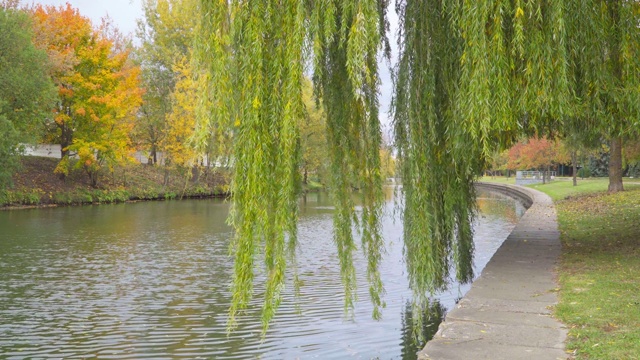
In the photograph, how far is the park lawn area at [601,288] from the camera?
445 centimetres

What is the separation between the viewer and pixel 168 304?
29.6 feet

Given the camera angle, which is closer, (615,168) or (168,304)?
(168,304)

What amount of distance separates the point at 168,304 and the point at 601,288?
606 centimetres

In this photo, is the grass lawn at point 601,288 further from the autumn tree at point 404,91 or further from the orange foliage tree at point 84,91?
the orange foliage tree at point 84,91

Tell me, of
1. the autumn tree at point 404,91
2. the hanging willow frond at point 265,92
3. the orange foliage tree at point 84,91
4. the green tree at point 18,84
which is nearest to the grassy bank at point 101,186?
the orange foliage tree at point 84,91

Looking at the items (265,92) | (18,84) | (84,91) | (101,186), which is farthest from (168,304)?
(101,186)

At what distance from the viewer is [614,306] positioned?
571 cm

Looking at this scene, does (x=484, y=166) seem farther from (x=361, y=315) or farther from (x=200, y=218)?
(x=200, y=218)

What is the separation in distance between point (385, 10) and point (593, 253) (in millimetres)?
5628

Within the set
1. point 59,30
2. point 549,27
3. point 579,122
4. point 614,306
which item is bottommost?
point 614,306

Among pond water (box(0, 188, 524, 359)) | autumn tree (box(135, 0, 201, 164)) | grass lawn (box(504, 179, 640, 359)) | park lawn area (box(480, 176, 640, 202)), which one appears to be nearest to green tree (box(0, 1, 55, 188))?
pond water (box(0, 188, 524, 359))

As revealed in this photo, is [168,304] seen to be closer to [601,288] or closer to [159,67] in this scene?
[601,288]

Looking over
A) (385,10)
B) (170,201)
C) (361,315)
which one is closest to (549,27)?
(385,10)

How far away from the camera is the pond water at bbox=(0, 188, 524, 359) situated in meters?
6.75
